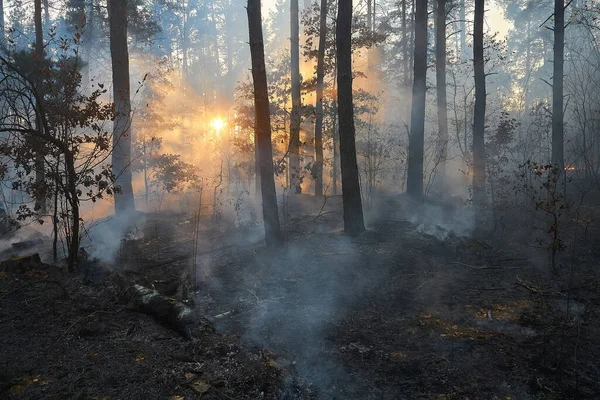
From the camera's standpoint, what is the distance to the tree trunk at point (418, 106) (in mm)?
13898

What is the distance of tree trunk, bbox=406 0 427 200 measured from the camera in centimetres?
1390

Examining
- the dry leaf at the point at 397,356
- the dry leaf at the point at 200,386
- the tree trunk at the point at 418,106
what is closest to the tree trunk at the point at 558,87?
the tree trunk at the point at 418,106

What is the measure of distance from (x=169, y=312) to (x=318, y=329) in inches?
89.0

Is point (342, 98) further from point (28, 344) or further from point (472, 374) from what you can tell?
point (28, 344)

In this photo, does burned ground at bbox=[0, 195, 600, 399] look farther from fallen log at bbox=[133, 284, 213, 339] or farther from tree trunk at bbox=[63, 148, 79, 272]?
tree trunk at bbox=[63, 148, 79, 272]

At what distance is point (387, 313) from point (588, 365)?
2740 millimetres

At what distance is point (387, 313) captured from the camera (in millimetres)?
6414

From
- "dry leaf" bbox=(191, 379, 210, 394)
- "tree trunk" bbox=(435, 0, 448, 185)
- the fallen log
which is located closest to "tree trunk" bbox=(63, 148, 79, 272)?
the fallen log

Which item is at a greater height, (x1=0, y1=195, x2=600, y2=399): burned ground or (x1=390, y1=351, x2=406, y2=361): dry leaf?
(x1=0, y1=195, x2=600, y2=399): burned ground

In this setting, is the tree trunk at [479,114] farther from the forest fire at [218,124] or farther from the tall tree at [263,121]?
the forest fire at [218,124]

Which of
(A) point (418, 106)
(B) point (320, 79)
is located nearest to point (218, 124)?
(B) point (320, 79)

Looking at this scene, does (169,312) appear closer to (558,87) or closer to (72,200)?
(72,200)

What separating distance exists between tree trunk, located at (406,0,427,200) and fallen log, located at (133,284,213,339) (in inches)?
433

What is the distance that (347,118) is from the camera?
9.76m
